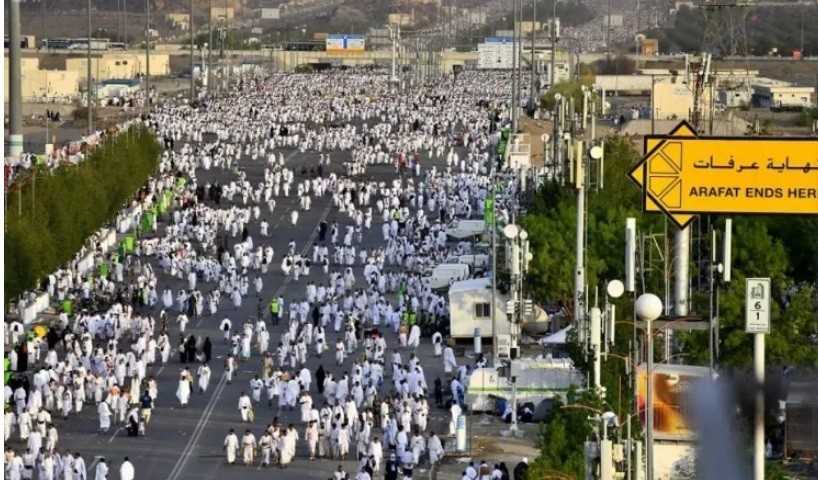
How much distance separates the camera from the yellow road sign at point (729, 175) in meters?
10.3

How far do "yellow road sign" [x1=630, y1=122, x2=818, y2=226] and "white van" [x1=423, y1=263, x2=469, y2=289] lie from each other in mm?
36379

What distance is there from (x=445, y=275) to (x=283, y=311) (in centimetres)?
337

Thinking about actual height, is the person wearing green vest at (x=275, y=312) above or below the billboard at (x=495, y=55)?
below

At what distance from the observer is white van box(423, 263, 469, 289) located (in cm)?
4744

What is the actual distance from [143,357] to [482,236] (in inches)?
689

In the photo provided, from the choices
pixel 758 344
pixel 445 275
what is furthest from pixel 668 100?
pixel 758 344

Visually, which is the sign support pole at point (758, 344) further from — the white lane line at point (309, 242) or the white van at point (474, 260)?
the white lane line at point (309, 242)

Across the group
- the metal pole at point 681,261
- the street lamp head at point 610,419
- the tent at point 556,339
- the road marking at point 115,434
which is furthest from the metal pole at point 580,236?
the metal pole at point 681,261

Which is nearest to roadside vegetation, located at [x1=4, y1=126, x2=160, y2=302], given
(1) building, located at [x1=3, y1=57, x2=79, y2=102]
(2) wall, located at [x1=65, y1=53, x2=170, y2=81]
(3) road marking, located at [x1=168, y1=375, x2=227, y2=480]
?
(3) road marking, located at [x1=168, y1=375, x2=227, y2=480]

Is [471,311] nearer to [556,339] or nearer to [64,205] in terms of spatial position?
[556,339]

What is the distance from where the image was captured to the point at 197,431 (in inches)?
1320

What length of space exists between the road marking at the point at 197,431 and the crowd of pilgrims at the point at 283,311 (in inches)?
13.3

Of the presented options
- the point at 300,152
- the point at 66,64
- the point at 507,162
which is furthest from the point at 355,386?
the point at 66,64

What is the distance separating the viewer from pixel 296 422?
1362 inches
